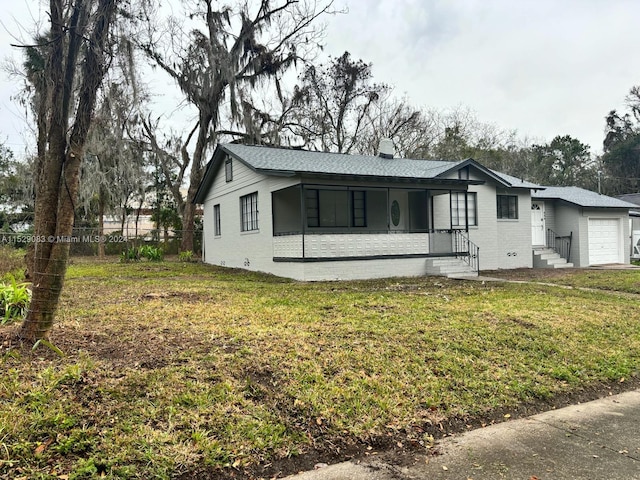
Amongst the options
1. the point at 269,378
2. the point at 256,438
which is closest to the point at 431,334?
the point at 269,378

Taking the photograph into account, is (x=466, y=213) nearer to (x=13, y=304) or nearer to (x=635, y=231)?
(x=635, y=231)

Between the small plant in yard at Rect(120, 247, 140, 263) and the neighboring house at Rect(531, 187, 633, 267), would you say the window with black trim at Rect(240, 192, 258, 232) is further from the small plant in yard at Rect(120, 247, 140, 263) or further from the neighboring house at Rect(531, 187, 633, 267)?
the neighboring house at Rect(531, 187, 633, 267)

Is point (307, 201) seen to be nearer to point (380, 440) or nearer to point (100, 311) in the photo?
point (100, 311)

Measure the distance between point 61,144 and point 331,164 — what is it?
11762mm

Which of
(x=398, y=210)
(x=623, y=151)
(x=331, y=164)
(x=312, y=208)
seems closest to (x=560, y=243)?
(x=398, y=210)

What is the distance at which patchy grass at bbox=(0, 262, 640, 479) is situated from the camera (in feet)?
10.1

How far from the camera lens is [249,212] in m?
16.6

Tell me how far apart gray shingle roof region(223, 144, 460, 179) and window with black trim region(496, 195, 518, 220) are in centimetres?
287

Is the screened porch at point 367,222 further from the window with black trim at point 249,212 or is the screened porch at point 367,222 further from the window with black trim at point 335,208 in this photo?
the window with black trim at point 249,212

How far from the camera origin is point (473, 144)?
127ft

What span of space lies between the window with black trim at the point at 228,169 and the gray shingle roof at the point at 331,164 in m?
0.68

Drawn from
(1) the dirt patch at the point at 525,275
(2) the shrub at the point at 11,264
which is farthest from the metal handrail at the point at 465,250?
(2) the shrub at the point at 11,264

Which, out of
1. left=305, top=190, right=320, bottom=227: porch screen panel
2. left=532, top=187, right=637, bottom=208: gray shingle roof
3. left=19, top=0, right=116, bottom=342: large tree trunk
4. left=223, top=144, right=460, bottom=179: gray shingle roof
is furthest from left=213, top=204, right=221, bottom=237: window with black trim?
left=19, top=0, right=116, bottom=342: large tree trunk

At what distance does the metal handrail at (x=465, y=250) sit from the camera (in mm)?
15500
